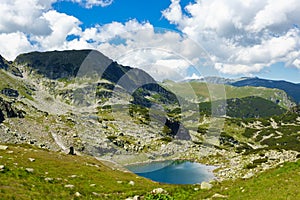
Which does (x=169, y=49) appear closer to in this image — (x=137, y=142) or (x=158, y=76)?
(x=158, y=76)

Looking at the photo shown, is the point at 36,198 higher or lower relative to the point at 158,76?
lower

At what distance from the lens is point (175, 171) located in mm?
130125

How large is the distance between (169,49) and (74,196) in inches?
631

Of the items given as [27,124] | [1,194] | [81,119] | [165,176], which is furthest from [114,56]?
[81,119]

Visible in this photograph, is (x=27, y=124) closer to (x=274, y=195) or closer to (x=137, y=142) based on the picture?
(x=137, y=142)

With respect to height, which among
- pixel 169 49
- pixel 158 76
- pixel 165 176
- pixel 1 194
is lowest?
pixel 165 176

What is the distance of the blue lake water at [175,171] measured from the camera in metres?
114

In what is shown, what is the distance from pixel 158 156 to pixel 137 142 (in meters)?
17.3

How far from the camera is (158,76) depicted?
3042 centimetres

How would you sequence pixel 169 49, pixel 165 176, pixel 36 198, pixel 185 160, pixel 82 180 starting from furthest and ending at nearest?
pixel 185 160 → pixel 165 176 → pixel 82 180 → pixel 169 49 → pixel 36 198

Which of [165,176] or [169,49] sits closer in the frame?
[169,49]

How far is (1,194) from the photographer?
2134 cm

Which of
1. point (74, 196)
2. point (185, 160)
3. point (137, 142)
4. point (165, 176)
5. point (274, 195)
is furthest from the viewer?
point (137, 142)

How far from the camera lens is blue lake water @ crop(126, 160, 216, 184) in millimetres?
113919
